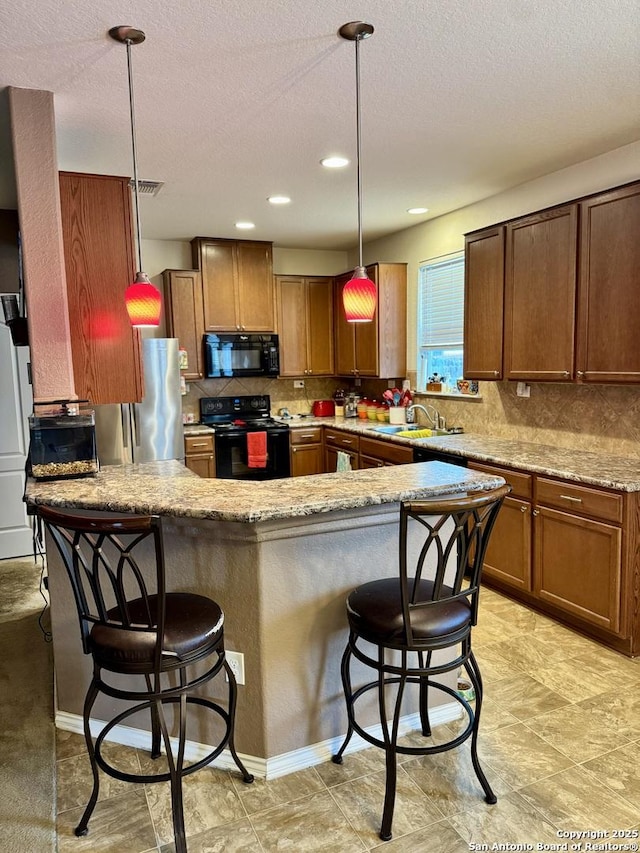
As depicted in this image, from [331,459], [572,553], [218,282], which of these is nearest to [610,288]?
[572,553]

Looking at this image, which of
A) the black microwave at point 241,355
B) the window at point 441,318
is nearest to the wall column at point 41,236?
the black microwave at point 241,355

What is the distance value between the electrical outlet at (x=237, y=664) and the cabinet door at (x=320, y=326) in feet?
13.5

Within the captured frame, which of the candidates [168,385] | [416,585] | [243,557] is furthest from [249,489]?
[168,385]

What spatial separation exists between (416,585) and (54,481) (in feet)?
4.91

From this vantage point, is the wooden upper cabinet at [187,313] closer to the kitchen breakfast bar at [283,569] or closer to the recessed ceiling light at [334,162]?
the recessed ceiling light at [334,162]

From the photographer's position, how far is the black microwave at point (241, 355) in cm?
533

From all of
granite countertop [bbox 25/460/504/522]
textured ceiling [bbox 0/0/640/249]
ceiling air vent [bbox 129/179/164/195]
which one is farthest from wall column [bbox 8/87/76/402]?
ceiling air vent [bbox 129/179/164/195]

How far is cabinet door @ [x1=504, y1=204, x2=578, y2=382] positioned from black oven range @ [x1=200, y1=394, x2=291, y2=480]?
2.37 m

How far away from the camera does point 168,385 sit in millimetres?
4539

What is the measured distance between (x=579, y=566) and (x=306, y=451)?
2.98 m

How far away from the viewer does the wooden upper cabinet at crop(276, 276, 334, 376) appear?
5.76 metres

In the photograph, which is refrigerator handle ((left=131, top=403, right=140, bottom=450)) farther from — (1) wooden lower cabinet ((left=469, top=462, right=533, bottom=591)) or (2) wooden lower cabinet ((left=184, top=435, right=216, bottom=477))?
(1) wooden lower cabinet ((left=469, top=462, right=533, bottom=591))

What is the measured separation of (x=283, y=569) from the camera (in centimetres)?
200

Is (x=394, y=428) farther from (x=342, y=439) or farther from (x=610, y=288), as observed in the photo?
(x=610, y=288)
